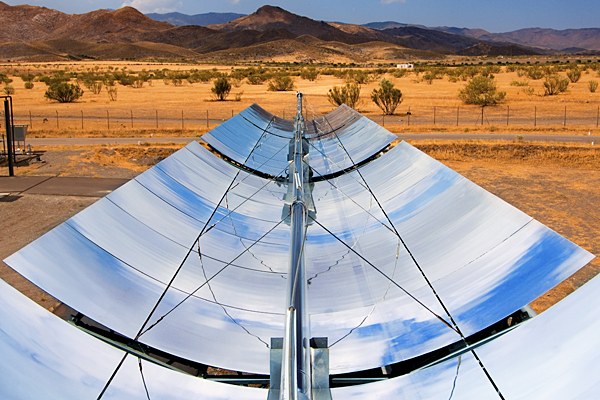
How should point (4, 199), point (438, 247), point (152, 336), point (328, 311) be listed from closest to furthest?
point (152, 336)
point (328, 311)
point (438, 247)
point (4, 199)

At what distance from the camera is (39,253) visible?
7.10 metres

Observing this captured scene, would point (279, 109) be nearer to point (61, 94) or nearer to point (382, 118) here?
point (382, 118)

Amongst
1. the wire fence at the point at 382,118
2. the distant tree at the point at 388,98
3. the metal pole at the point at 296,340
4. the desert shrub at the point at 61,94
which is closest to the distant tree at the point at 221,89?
the wire fence at the point at 382,118

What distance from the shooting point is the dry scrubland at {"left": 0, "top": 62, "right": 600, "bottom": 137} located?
156ft

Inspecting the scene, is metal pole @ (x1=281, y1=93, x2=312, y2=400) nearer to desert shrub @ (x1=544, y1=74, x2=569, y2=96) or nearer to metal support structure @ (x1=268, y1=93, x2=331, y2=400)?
metal support structure @ (x1=268, y1=93, x2=331, y2=400)

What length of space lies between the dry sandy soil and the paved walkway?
934mm

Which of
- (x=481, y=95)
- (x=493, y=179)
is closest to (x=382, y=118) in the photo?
(x=481, y=95)

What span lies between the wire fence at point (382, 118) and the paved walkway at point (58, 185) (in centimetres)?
1613

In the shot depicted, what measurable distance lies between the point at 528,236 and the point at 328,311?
9.62 feet

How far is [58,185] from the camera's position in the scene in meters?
29.5

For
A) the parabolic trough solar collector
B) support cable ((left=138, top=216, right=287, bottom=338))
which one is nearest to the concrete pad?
the parabolic trough solar collector

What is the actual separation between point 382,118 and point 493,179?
21277 mm

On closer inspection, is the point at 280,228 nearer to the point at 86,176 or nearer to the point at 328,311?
the point at 328,311

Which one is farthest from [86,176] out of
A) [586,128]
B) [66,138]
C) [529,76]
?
[529,76]
